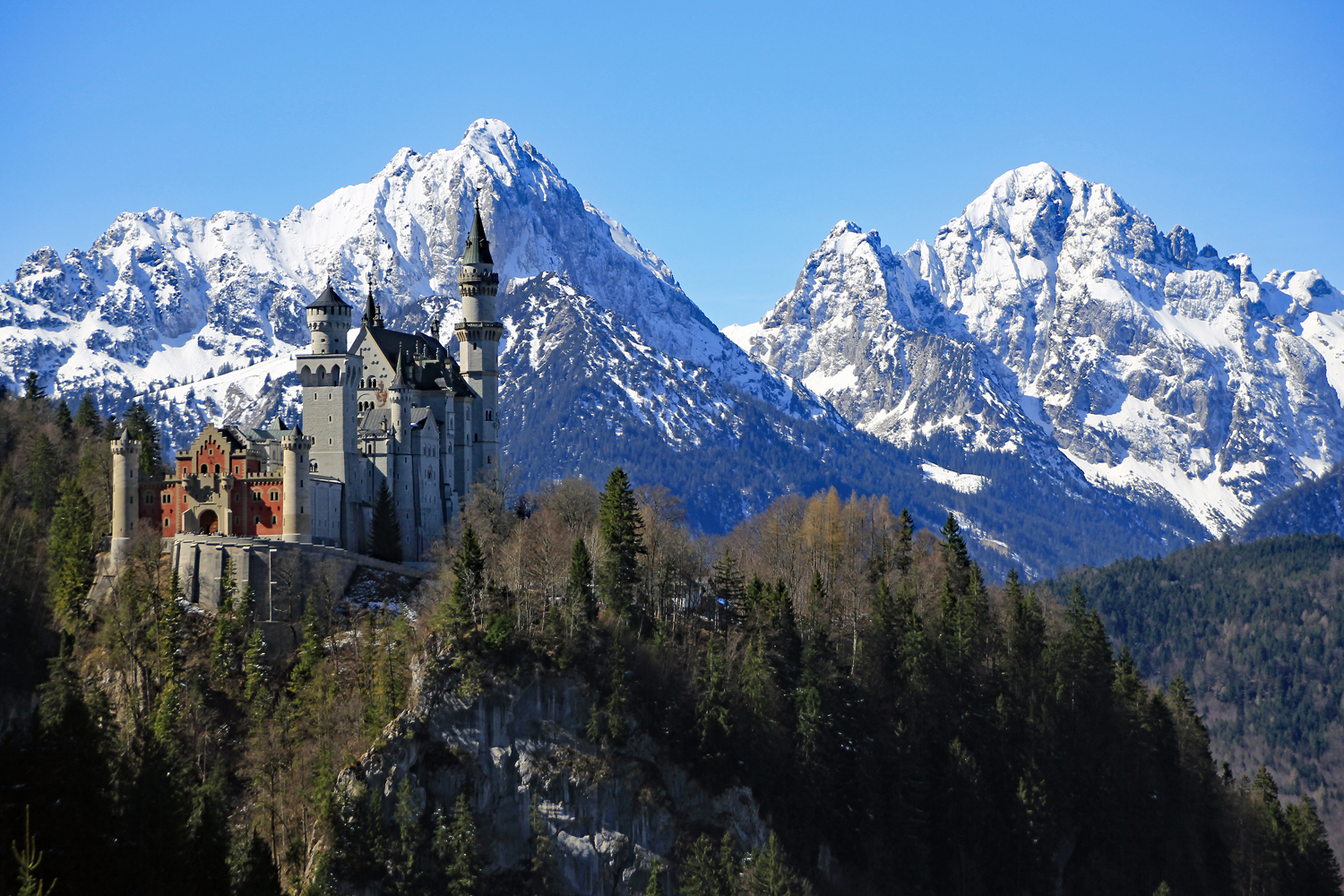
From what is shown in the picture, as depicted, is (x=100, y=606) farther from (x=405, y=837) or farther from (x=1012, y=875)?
(x=1012, y=875)

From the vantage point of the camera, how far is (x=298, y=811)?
10656 cm

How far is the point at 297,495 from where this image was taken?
12056 centimetres

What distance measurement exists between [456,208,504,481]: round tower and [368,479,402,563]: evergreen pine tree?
629 inches

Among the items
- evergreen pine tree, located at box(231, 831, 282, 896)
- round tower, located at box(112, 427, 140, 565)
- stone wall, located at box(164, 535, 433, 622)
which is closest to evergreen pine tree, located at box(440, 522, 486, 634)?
stone wall, located at box(164, 535, 433, 622)

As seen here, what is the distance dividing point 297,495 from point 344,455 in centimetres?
842

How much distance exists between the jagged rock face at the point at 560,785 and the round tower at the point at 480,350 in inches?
1467

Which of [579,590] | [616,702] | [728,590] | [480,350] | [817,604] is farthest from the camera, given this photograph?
[480,350]

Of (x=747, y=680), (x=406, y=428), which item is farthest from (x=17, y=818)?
(x=406, y=428)

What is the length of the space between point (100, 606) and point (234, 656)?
12662mm

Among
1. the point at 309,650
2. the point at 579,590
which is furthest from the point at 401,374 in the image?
the point at 579,590

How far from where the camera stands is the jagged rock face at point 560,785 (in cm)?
10975

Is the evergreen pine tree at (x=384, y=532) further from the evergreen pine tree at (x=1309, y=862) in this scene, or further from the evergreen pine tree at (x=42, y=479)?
the evergreen pine tree at (x=1309, y=862)

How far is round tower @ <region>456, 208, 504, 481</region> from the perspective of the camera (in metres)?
146

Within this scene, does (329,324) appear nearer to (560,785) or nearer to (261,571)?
(261,571)
